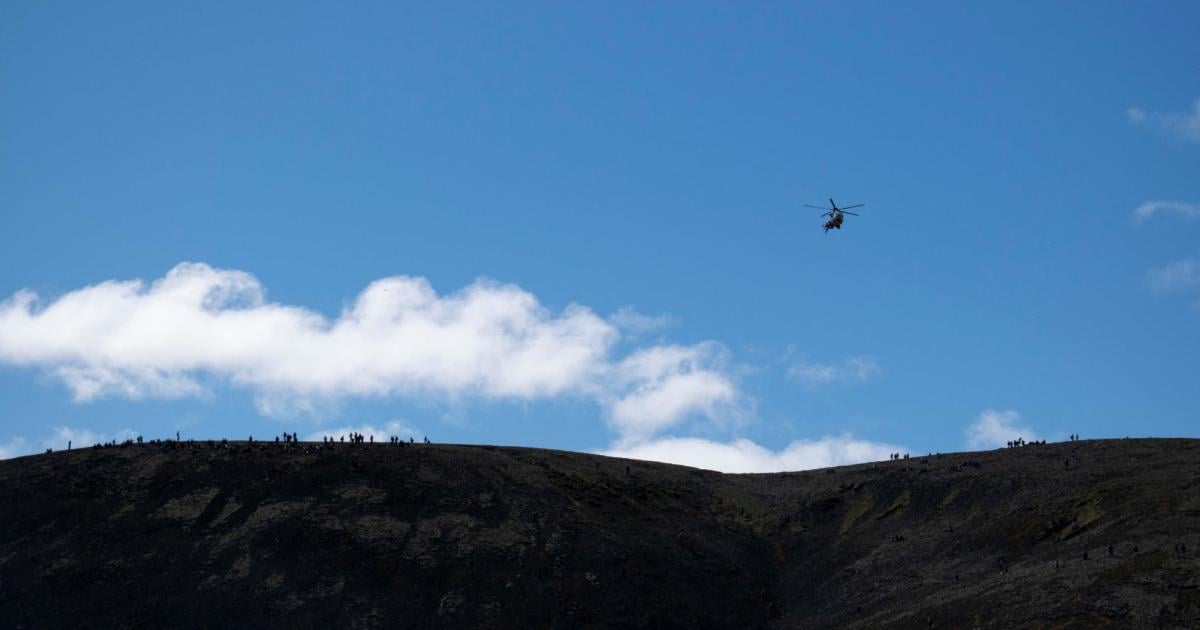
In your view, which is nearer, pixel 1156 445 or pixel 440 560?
pixel 440 560

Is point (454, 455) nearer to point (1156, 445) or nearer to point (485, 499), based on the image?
point (485, 499)

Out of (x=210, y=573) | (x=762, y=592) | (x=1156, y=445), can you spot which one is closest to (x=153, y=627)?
(x=210, y=573)

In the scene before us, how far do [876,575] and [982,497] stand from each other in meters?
9.10

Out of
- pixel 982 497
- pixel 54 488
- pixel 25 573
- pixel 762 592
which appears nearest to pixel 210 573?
pixel 25 573

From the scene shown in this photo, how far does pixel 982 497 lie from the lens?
67625 mm

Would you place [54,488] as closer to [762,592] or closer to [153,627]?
[153,627]

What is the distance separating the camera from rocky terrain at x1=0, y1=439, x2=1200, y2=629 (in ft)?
188

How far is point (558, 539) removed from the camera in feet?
221

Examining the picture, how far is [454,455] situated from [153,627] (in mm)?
22532

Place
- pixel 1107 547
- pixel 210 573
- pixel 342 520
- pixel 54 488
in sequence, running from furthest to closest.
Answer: pixel 54 488
pixel 342 520
pixel 210 573
pixel 1107 547

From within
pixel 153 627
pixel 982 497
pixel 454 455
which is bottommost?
pixel 153 627

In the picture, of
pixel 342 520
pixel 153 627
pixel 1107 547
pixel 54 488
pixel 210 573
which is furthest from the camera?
pixel 54 488

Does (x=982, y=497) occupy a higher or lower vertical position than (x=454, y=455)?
lower

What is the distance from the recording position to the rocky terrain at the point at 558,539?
5744 cm
